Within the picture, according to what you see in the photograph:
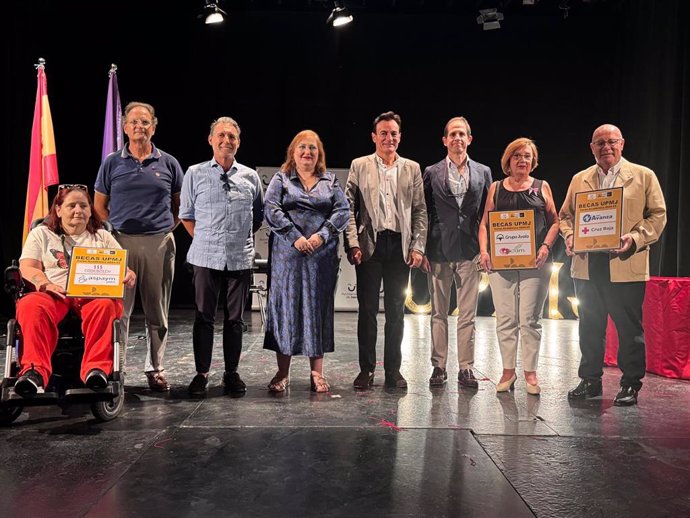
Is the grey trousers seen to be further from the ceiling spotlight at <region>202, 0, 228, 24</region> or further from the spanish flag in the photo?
the ceiling spotlight at <region>202, 0, 228, 24</region>

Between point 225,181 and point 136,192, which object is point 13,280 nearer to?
point 136,192

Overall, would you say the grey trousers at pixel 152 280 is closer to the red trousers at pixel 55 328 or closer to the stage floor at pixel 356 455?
the stage floor at pixel 356 455

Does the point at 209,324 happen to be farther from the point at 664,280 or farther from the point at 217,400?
the point at 664,280

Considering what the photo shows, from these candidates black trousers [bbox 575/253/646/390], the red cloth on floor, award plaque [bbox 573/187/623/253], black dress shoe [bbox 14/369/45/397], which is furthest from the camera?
the red cloth on floor

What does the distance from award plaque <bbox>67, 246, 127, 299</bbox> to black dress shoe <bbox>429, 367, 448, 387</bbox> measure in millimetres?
1847

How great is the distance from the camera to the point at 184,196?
10.3 feet

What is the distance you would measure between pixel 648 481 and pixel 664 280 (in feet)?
7.91

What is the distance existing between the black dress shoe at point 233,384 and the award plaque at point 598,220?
2.02 m

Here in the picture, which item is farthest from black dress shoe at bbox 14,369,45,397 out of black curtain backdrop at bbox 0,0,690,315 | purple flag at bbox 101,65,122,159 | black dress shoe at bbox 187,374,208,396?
black curtain backdrop at bbox 0,0,690,315

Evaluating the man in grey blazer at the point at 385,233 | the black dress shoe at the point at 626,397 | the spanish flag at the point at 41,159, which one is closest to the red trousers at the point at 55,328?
the man in grey blazer at the point at 385,233

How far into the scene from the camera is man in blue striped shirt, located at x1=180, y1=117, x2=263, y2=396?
3.07 m

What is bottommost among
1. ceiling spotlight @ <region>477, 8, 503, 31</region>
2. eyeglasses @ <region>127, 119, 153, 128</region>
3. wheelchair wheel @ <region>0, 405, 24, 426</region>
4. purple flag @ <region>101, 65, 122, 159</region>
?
wheelchair wheel @ <region>0, 405, 24, 426</region>

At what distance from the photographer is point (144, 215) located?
10.3 feet

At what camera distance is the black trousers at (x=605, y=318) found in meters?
3.03
